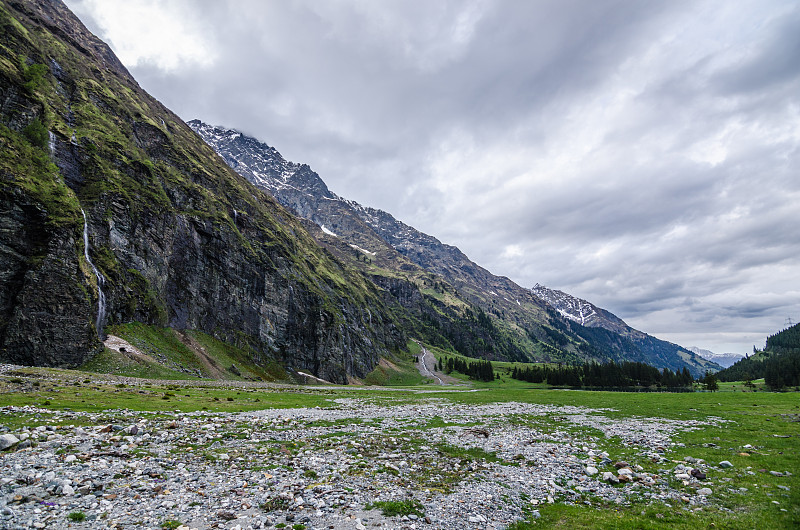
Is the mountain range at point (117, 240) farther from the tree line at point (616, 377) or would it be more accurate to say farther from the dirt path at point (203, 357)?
the tree line at point (616, 377)

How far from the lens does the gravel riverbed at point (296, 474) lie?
10.5 m

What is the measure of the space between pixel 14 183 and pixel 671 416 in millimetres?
101569

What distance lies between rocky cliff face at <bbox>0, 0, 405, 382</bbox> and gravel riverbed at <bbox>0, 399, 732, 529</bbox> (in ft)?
162

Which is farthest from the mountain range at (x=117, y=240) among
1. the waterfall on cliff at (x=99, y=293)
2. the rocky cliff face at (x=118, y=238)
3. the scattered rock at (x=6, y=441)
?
the scattered rock at (x=6, y=441)

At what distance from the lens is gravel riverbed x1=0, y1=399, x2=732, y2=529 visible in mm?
10531

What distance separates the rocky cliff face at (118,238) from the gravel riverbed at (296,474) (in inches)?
1943

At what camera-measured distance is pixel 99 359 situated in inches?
2142

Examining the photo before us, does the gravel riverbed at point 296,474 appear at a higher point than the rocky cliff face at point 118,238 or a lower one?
lower

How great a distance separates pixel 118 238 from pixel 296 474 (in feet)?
295

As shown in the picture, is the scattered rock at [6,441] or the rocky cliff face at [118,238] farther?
the rocky cliff face at [118,238]

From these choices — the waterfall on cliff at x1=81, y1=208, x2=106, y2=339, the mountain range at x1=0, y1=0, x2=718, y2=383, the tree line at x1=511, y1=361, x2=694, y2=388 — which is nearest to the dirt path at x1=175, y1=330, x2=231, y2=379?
the mountain range at x1=0, y1=0, x2=718, y2=383

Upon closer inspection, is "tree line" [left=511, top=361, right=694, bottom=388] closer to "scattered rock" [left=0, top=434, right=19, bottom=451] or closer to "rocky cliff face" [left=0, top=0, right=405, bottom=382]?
"rocky cliff face" [left=0, top=0, right=405, bottom=382]

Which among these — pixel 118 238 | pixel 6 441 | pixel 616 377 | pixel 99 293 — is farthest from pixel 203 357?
pixel 616 377

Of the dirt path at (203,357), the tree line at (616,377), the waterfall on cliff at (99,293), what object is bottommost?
the tree line at (616,377)
